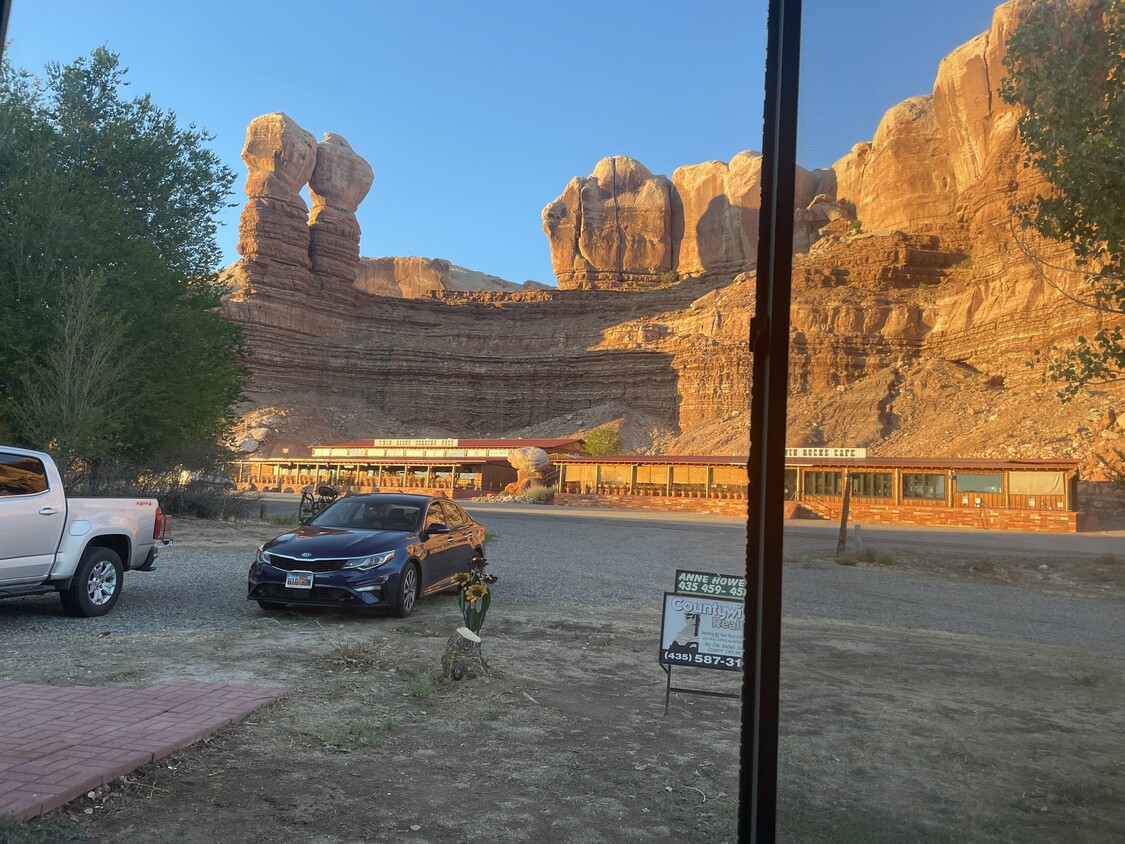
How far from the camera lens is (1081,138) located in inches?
83.7

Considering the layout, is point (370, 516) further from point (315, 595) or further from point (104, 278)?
point (104, 278)

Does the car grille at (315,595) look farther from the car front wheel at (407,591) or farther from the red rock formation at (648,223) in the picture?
the red rock formation at (648,223)

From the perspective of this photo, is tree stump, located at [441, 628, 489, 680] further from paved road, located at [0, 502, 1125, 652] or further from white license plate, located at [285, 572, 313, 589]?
paved road, located at [0, 502, 1125, 652]

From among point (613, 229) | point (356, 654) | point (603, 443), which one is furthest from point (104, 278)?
point (613, 229)

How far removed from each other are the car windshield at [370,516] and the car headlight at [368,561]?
2.88 feet

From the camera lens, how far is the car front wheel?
8656 mm

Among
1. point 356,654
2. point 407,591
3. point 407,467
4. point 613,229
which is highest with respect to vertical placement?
point 613,229

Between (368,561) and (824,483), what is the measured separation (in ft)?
22.6

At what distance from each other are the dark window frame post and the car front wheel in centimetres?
694

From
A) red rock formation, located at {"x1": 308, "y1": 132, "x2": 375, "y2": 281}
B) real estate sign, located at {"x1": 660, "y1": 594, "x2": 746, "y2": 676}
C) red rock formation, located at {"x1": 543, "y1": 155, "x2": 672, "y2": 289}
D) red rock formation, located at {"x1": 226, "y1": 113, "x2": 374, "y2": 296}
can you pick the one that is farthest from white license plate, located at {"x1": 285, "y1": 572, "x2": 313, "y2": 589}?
red rock formation, located at {"x1": 543, "y1": 155, "x2": 672, "y2": 289}

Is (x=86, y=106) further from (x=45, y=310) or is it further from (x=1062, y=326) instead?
(x=1062, y=326)

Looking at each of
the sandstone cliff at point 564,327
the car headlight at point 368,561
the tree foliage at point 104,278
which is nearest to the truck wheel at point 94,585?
the car headlight at point 368,561

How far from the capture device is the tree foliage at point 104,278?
1878 centimetres

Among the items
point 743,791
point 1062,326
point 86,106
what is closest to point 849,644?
point 743,791
